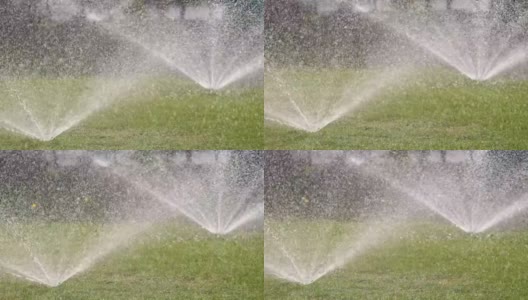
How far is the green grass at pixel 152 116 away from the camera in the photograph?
21.9 feet

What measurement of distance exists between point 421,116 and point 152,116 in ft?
8.30

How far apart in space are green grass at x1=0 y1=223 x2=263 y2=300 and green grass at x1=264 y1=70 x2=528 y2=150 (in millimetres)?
→ 1055

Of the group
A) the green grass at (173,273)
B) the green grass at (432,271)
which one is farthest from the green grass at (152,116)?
the green grass at (432,271)

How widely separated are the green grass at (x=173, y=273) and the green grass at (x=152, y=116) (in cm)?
89

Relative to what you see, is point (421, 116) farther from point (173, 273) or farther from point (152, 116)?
point (173, 273)

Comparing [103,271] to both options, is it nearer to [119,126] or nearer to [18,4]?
[119,126]

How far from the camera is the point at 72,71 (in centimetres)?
680

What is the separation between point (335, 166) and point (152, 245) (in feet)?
6.16

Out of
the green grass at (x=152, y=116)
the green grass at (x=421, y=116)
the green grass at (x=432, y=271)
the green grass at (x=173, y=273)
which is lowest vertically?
the green grass at (x=173, y=273)

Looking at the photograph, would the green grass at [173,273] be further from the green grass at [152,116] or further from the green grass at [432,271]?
the green grass at [152,116]

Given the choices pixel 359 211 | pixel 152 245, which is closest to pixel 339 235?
pixel 359 211

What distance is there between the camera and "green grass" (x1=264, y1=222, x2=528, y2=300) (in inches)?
254

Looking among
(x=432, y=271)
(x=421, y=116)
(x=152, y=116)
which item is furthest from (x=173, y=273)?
(x=421, y=116)

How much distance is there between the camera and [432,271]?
6520 mm
